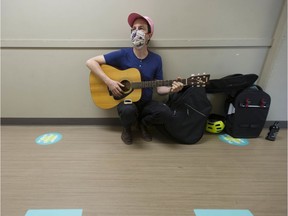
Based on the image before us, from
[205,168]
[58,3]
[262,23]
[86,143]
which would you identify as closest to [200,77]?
[205,168]

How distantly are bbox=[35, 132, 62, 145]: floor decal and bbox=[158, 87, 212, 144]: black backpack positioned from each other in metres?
1.07

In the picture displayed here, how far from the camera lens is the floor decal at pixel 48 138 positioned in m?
1.85

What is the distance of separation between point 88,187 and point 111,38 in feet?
4.50

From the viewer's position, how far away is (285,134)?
86.0 inches

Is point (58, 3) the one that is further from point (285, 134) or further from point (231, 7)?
point (285, 134)

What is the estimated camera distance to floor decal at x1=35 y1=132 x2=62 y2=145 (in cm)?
185

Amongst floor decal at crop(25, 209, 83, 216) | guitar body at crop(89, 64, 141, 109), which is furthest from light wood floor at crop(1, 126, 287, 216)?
guitar body at crop(89, 64, 141, 109)

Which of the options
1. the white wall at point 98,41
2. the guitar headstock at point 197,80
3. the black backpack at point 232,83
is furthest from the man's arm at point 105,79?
the black backpack at point 232,83

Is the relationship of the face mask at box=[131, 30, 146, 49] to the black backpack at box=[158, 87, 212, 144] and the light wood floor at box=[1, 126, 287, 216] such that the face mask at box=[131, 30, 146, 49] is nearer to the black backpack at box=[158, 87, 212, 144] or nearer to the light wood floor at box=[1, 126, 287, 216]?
the black backpack at box=[158, 87, 212, 144]

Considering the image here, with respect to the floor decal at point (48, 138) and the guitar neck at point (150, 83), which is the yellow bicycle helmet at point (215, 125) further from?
the floor decal at point (48, 138)

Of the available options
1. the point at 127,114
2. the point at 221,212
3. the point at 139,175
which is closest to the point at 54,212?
the point at 139,175

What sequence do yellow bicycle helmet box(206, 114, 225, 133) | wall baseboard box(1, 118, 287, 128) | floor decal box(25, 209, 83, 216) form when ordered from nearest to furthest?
1. floor decal box(25, 209, 83, 216)
2. yellow bicycle helmet box(206, 114, 225, 133)
3. wall baseboard box(1, 118, 287, 128)

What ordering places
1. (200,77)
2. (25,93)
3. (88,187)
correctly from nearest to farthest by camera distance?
(88,187), (200,77), (25,93)

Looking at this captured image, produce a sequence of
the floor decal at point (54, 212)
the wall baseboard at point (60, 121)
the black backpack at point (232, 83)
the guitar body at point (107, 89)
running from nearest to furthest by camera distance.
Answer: the floor decal at point (54, 212) < the guitar body at point (107, 89) < the black backpack at point (232, 83) < the wall baseboard at point (60, 121)
